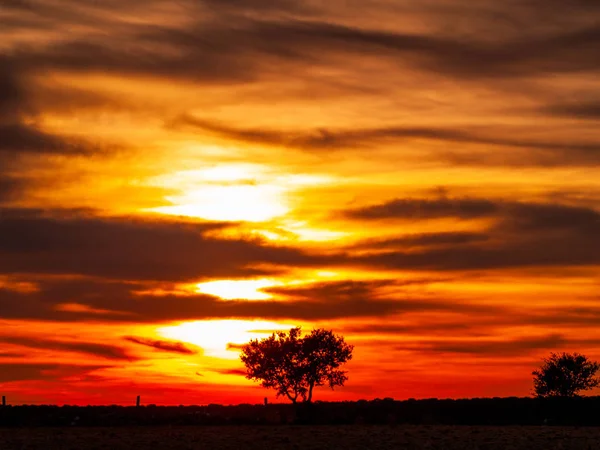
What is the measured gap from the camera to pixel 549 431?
96812mm

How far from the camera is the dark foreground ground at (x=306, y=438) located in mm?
81688

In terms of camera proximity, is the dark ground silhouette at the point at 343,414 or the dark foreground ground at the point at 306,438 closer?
the dark foreground ground at the point at 306,438

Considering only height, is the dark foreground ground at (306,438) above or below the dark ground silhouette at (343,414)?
below

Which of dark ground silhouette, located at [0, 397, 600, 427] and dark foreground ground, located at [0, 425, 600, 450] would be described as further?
dark ground silhouette, located at [0, 397, 600, 427]

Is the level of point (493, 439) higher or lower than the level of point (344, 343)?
lower

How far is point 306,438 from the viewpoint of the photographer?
289 feet

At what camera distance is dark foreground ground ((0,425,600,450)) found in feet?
268

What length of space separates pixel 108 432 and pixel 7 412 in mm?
27315

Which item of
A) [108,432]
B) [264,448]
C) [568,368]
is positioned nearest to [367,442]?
[264,448]

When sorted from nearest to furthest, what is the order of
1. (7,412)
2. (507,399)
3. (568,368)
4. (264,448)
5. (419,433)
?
(264,448) < (419,433) < (7,412) < (507,399) < (568,368)

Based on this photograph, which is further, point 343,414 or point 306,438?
point 343,414

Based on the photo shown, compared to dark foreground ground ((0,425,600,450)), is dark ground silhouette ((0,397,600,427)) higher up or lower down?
higher up

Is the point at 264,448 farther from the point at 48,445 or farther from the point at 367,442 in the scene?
the point at 48,445

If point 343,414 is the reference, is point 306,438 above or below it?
below
